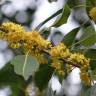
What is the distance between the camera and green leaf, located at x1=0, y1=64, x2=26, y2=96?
2008 mm

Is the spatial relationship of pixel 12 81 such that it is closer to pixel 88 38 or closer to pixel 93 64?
pixel 88 38

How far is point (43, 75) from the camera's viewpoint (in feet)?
5.77

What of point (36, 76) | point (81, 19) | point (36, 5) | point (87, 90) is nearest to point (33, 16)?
point (36, 5)

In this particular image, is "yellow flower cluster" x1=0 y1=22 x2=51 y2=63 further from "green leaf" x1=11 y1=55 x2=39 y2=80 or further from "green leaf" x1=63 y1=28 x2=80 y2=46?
"green leaf" x1=63 y1=28 x2=80 y2=46

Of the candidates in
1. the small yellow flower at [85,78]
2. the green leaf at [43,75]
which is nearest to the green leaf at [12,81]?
the green leaf at [43,75]

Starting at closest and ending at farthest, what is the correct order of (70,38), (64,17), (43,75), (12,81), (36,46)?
(36,46) < (64,17) < (70,38) < (43,75) < (12,81)

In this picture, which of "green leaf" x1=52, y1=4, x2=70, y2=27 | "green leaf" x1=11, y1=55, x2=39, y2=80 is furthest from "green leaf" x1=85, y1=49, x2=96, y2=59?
"green leaf" x1=11, y1=55, x2=39, y2=80

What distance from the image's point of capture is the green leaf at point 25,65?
1.32 m

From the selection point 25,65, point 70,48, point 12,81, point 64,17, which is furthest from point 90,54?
point 12,81

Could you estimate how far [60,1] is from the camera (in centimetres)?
272

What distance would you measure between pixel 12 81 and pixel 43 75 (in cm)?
50

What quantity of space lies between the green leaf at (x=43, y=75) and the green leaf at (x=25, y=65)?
1.05ft

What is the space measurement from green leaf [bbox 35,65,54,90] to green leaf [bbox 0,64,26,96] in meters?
0.18

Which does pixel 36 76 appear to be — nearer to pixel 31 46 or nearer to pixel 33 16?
pixel 31 46
